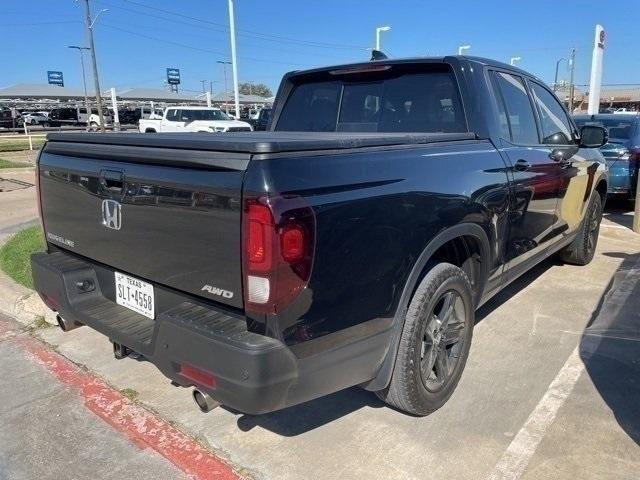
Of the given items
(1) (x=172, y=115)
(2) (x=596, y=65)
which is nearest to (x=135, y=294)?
(2) (x=596, y=65)

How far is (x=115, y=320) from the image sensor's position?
259cm

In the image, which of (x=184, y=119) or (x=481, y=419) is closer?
(x=481, y=419)

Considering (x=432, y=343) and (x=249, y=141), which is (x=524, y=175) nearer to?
(x=432, y=343)

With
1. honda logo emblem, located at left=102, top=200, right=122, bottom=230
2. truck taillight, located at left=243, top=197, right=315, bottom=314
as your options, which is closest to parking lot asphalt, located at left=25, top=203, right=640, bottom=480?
truck taillight, located at left=243, top=197, right=315, bottom=314

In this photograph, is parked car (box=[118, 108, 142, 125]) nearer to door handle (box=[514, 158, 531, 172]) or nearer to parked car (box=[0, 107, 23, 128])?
parked car (box=[0, 107, 23, 128])

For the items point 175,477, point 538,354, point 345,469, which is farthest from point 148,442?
point 538,354

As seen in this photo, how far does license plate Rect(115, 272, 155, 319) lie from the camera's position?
2475 millimetres

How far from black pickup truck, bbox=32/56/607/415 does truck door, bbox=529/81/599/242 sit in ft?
1.77

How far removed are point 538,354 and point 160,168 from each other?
282 cm

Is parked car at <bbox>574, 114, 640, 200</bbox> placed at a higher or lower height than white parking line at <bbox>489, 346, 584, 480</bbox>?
higher

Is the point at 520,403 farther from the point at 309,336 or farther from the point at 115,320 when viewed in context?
the point at 115,320

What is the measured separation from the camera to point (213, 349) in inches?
78.5

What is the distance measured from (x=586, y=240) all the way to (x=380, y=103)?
3103 mm

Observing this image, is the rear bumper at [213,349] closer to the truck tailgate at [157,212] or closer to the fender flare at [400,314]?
the truck tailgate at [157,212]
